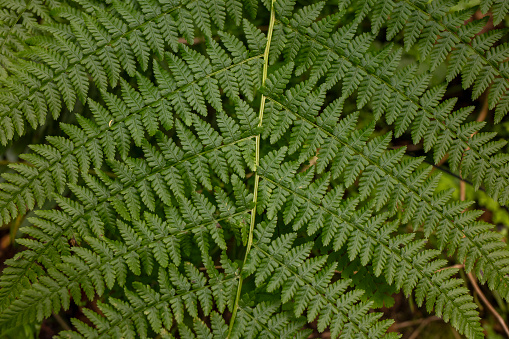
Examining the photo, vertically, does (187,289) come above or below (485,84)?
below

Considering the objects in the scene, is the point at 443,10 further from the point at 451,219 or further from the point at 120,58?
the point at 120,58

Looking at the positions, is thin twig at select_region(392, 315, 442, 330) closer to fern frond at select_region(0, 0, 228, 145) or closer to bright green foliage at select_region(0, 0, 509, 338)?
bright green foliage at select_region(0, 0, 509, 338)

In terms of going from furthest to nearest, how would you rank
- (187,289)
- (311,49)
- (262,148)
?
(262,148)
(311,49)
(187,289)

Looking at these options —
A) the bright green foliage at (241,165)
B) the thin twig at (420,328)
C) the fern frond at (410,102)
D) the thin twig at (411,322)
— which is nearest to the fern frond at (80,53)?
the bright green foliage at (241,165)

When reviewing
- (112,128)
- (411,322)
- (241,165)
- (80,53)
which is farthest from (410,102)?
(411,322)

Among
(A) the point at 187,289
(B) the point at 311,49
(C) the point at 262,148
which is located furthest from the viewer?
(C) the point at 262,148

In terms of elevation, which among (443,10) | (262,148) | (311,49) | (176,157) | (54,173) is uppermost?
(443,10)

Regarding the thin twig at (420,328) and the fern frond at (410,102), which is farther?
the thin twig at (420,328)

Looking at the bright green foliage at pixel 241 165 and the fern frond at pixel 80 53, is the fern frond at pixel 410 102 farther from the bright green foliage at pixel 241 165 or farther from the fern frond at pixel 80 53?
the fern frond at pixel 80 53

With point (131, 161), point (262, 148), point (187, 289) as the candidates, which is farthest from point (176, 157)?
point (187, 289)
